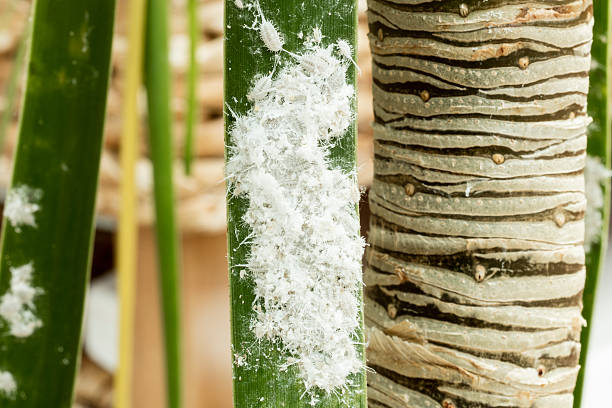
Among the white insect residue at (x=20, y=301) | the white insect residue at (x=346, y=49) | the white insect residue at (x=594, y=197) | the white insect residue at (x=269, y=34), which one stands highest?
the white insect residue at (x=269, y=34)

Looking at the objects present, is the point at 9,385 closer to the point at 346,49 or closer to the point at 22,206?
the point at 22,206

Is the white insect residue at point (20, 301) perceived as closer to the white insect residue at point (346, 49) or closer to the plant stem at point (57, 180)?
the plant stem at point (57, 180)

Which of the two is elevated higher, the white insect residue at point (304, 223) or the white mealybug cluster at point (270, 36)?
the white mealybug cluster at point (270, 36)

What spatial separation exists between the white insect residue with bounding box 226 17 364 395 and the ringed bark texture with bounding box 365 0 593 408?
5 centimetres

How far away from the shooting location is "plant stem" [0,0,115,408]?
236 mm

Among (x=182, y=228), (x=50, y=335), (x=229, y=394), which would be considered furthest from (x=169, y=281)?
(x=229, y=394)

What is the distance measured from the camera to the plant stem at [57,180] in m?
0.24

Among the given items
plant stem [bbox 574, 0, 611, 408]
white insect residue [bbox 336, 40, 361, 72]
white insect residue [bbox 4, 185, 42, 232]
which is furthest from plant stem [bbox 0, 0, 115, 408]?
plant stem [bbox 574, 0, 611, 408]

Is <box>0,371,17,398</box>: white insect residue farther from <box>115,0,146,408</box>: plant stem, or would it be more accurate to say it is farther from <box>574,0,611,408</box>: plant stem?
<box>574,0,611,408</box>: plant stem

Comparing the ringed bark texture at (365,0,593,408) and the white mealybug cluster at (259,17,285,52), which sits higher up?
the white mealybug cluster at (259,17,285,52)

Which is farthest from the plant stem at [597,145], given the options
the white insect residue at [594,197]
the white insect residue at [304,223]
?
the white insect residue at [304,223]

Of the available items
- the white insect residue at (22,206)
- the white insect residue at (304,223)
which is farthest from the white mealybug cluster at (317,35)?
the white insect residue at (22,206)

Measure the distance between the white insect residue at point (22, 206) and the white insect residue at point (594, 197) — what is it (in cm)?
23

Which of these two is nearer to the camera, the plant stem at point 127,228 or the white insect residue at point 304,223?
the white insect residue at point 304,223
